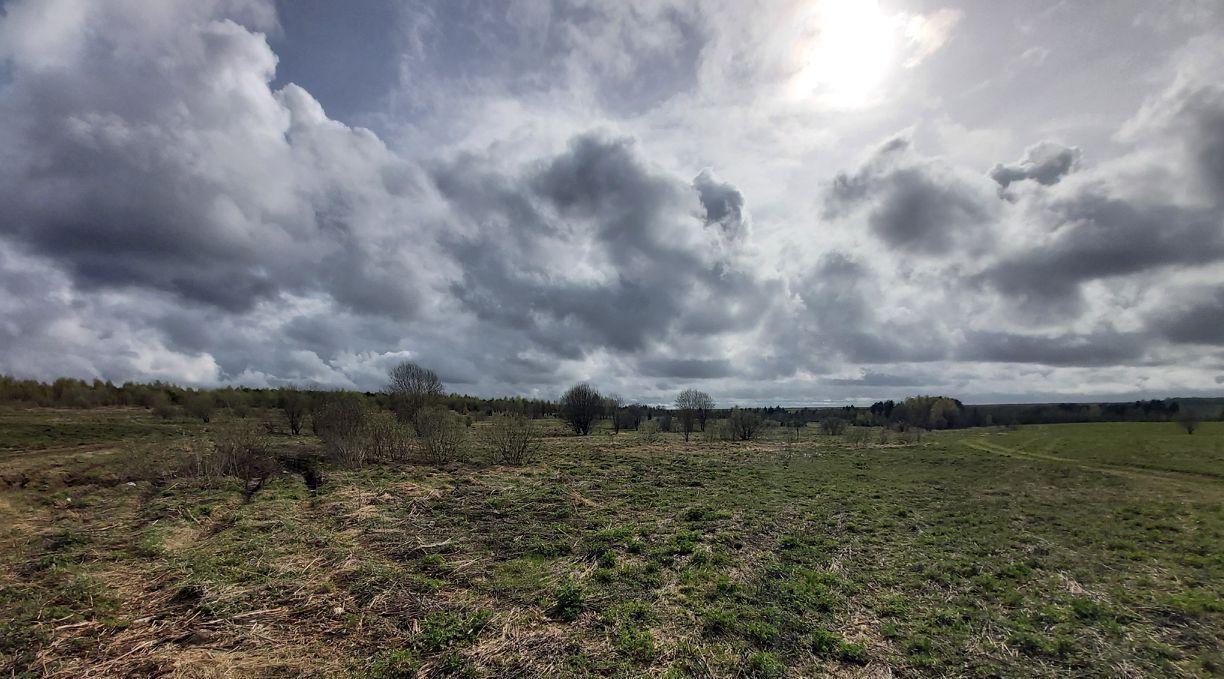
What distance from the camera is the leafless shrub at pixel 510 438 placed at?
29422 millimetres

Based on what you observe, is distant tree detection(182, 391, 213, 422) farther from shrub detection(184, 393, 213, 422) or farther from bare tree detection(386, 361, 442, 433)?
bare tree detection(386, 361, 442, 433)

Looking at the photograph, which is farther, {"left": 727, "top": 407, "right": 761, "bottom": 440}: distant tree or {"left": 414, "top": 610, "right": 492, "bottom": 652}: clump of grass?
{"left": 727, "top": 407, "right": 761, "bottom": 440}: distant tree

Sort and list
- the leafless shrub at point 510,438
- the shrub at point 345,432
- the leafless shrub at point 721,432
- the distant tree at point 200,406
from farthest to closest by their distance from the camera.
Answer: the leafless shrub at point 721,432 < the distant tree at point 200,406 < the leafless shrub at point 510,438 < the shrub at point 345,432

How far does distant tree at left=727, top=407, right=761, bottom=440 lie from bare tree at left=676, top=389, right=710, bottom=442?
6.96 metres

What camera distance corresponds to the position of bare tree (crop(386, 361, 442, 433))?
46531 millimetres

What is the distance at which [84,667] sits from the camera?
6.19m

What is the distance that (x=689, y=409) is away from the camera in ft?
250

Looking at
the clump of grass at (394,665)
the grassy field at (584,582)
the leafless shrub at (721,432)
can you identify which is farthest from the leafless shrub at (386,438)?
the leafless shrub at (721,432)

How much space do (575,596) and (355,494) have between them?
42.6 ft

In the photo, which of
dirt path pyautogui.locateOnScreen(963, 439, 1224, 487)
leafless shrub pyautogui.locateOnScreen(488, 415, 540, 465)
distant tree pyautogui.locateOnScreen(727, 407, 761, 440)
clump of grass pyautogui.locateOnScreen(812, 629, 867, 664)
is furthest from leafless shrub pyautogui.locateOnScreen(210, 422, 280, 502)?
distant tree pyautogui.locateOnScreen(727, 407, 761, 440)

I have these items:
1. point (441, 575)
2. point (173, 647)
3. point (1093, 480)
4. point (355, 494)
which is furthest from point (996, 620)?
point (1093, 480)

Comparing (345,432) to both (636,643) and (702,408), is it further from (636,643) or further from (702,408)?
(702,408)

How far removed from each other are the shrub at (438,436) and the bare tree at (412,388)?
17038 millimetres

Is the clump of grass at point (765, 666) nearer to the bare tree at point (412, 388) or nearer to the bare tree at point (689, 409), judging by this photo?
the bare tree at point (412, 388)
